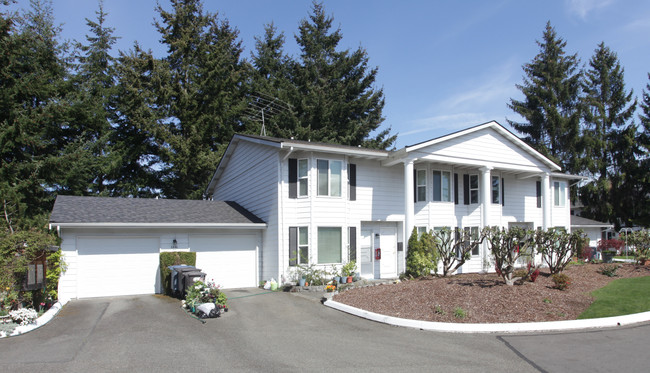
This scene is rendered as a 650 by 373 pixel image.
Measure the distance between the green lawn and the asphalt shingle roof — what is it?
11.2m

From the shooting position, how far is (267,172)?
53.5 ft

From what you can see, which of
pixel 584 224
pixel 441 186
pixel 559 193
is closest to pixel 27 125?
pixel 441 186

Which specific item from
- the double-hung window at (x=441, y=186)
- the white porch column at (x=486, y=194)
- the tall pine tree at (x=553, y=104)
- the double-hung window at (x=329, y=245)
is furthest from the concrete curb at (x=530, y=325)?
the tall pine tree at (x=553, y=104)

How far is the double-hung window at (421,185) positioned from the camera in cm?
1817

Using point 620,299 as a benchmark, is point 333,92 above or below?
above

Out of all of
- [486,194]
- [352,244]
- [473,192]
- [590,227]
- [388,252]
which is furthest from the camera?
[590,227]

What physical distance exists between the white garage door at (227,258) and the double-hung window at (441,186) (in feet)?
26.4

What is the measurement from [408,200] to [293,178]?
4629 mm

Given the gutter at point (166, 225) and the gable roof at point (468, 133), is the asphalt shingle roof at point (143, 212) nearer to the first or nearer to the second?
the gutter at point (166, 225)

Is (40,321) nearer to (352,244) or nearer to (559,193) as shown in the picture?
(352,244)

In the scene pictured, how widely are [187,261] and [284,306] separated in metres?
4.34

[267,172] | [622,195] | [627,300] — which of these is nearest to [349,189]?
[267,172]

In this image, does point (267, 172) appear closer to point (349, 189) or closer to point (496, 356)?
point (349, 189)

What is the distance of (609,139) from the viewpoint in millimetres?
37969
